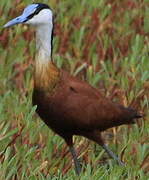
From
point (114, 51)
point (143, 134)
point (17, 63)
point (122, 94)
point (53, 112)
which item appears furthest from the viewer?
point (114, 51)

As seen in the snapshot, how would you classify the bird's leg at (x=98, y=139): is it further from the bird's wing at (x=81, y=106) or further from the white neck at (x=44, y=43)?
the white neck at (x=44, y=43)

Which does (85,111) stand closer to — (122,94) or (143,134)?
(143,134)

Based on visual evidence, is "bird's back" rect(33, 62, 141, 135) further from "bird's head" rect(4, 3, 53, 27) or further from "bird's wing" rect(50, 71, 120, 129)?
"bird's head" rect(4, 3, 53, 27)

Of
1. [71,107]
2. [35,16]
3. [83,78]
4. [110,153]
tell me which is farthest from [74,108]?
[83,78]

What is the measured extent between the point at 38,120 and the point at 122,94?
713mm

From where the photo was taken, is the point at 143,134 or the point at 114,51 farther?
the point at 114,51

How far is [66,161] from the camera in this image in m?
5.01

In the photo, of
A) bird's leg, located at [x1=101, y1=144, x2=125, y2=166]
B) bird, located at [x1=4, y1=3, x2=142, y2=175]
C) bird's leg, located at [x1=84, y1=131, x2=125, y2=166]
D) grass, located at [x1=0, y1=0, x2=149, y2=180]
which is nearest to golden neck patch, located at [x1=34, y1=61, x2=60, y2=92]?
bird, located at [x1=4, y1=3, x2=142, y2=175]

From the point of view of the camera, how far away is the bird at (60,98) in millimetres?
4763

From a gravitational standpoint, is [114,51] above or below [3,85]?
below

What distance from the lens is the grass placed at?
4676 mm

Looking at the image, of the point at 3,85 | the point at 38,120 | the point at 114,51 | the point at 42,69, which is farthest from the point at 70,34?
the point at 42,69

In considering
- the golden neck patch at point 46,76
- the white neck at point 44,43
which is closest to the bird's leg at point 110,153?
the golden neck patch at point 46,76

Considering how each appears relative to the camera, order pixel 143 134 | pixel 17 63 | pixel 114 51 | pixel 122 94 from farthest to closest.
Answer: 1. pixel 114 51
2. pixel 17 63
3. pixel 122 94
4. pixel 143 134
